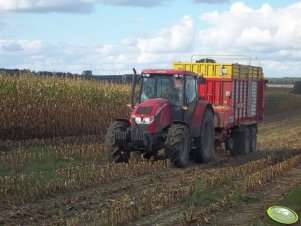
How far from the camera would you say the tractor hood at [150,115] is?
12.5 m

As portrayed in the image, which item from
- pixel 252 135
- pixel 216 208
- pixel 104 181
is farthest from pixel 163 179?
pixel 252 135

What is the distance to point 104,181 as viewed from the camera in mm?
10516

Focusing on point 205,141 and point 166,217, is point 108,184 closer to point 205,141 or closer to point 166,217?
point 166,217

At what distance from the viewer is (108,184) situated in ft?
33.9

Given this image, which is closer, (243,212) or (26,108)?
Answer: (243,212)

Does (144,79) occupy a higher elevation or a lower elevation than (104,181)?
higher

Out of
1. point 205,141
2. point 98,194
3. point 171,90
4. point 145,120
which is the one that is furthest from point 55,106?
point 98,194

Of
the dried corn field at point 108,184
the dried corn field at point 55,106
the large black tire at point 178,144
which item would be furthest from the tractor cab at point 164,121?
the dried corn field at point 55,106

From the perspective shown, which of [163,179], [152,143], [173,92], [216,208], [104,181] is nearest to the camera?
[216,208]

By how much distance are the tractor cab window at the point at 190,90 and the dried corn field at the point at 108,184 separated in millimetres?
1639

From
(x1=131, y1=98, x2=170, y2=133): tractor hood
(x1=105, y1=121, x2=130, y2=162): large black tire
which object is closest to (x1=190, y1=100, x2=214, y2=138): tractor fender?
(x1=131, y1=98, x2=170, y2=133): tractor hood

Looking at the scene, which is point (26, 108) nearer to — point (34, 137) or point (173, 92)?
point (34, 137)

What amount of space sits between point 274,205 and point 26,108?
35.5ft

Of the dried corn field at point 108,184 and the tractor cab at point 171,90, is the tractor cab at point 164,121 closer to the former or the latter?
the tractor cab at point 171,90
